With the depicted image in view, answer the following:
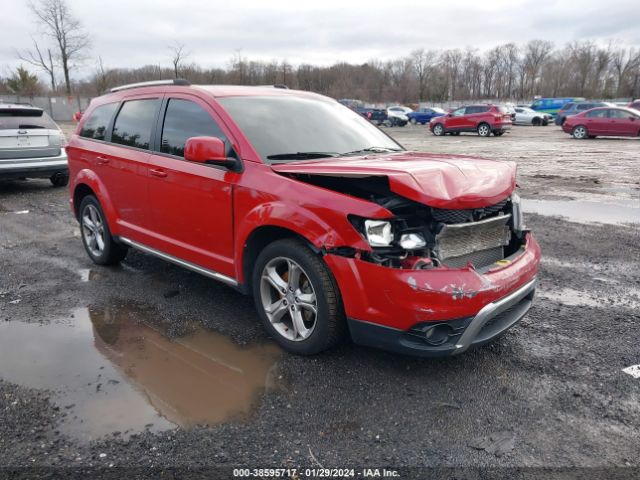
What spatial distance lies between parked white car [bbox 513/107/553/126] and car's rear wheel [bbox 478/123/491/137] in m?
13.4

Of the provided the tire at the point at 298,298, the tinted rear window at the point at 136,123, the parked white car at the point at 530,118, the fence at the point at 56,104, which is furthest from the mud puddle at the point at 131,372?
the fence at the point at 56,104

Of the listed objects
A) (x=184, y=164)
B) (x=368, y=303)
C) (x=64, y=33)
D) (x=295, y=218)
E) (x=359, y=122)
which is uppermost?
(x=64, y=33)

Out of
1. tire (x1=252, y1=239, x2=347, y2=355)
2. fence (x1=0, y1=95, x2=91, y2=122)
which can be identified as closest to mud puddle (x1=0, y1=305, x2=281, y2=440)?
tire (x1=252, y1=239, x2=347, y2=355)

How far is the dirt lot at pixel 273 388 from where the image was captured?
258 centimetres

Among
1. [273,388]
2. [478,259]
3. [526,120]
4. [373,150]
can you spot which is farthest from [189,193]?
[526,120]

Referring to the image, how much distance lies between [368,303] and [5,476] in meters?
2.03

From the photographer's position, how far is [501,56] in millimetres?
108312

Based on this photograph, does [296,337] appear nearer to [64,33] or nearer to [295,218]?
[295,218]

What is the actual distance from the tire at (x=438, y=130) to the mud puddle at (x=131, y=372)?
2838cm

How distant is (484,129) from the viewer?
28.2 meters

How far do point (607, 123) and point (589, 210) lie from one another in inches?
724

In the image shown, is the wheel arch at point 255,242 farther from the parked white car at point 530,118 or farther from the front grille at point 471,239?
the parked white car at point 530,118

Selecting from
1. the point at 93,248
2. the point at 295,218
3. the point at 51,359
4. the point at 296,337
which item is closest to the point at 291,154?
the point at 295,218

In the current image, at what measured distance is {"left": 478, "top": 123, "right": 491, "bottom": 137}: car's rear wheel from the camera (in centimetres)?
2807
